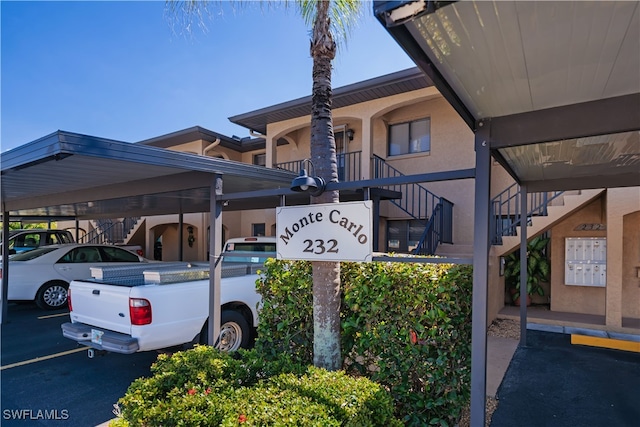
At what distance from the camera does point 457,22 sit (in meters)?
1.83

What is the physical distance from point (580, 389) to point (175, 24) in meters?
6.80

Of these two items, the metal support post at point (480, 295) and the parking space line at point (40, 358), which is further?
the parking space line at point (40, 358)

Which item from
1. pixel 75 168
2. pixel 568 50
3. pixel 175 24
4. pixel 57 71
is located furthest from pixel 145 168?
pixel 57 71

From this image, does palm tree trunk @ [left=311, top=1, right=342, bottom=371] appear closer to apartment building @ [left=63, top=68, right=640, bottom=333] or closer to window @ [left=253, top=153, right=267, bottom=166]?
apartment building @ [left=63, top=68, right=640, bottom=333]

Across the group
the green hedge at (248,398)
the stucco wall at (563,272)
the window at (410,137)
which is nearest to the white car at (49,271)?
the green hedge at (248,398)

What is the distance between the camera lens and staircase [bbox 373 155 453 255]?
8352 millimetres

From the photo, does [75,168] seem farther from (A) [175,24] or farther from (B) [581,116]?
(B) [581,116]

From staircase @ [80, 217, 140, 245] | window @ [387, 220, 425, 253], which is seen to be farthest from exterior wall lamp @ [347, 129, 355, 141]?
staircase @ [80, 217, 140, 245]

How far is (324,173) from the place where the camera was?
380cm

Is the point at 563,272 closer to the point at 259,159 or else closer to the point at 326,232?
the point at 326,232

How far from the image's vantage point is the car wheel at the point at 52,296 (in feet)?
29.9

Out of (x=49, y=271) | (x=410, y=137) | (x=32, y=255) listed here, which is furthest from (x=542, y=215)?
(x=32, y=255)

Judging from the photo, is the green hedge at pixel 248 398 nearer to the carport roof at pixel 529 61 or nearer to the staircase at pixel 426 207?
the carport roof at pixel 529 61

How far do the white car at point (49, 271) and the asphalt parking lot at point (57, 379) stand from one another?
201cm
